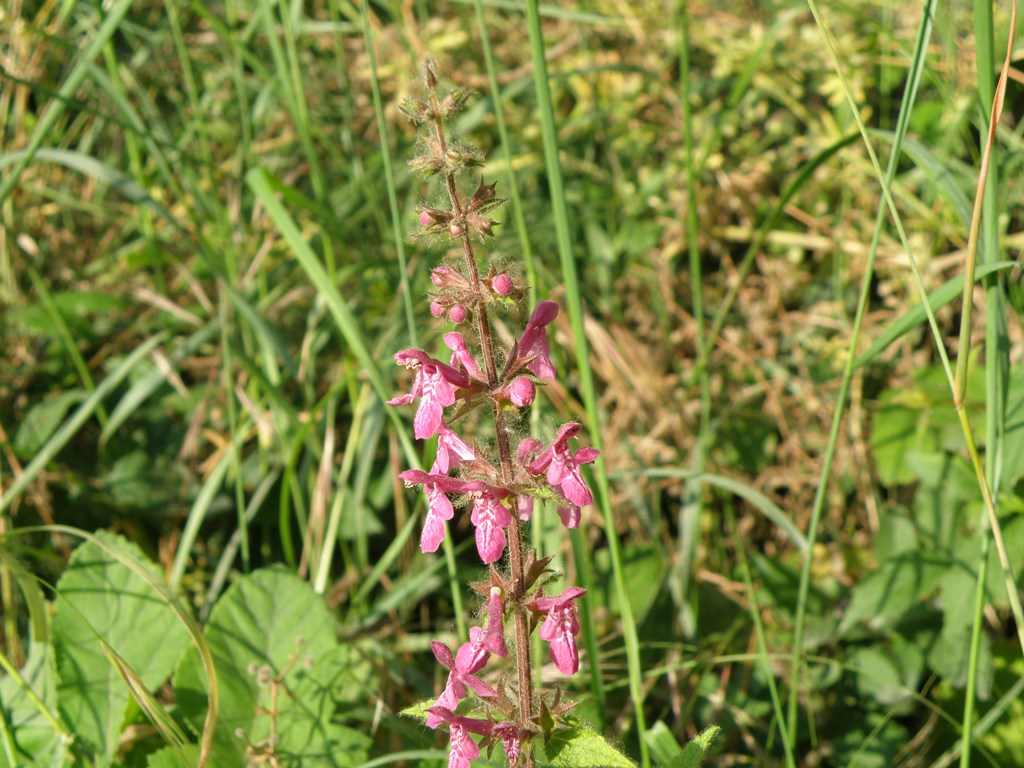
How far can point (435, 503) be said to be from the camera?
1591 mm

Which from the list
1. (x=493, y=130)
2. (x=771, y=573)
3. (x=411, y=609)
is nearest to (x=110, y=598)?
(x=411, y=609)

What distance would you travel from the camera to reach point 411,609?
115 inches

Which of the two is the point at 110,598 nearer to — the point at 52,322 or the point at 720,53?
the point at 52,322

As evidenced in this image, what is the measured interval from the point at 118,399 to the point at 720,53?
103 inches

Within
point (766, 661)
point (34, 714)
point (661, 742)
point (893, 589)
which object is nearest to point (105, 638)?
point (34, 714)

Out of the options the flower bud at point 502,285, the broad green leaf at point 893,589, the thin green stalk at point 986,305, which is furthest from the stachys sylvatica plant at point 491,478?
the broad green leaf at point 893,589

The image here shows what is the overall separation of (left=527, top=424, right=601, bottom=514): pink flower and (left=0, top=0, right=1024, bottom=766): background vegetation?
16.1 inches

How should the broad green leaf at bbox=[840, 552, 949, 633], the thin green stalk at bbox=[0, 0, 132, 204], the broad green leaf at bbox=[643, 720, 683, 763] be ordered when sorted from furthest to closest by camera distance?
the broad green leaf at bbox=[840, 552, 949, 633], the thin green stalk at bbox=[0, 0, 132, 204], the broad green leaf at bbox=[643, 720, 683, 763]

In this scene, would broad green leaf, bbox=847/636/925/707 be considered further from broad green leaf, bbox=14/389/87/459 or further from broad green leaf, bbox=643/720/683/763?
broad green leaf, bbox=14/389/87/459

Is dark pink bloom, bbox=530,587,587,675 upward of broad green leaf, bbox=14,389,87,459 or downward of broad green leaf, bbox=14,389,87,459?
upward

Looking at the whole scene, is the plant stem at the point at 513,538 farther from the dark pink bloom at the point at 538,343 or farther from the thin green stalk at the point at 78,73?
the thin green stalk at the point at 78,73

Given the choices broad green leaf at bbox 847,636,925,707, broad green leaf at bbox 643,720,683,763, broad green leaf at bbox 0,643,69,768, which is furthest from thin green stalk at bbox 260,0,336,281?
Result: broad green leaf at bbox 847,636,925,707

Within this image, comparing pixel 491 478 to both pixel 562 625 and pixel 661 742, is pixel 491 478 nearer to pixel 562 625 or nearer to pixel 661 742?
pixel 562 625

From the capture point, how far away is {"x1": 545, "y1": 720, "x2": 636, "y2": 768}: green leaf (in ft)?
4.93
